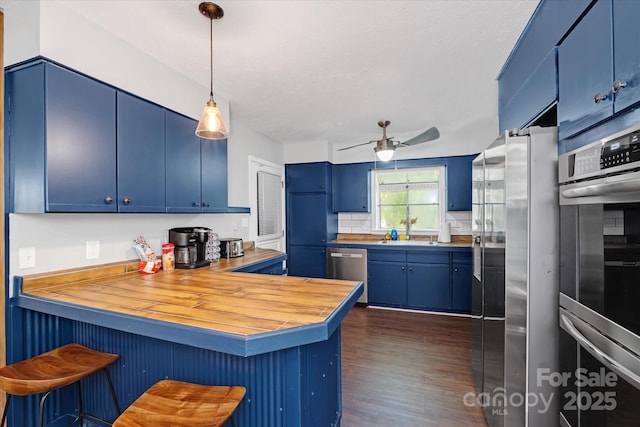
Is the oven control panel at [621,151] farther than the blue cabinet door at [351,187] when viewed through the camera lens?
No

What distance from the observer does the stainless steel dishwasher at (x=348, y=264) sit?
13.9 feet

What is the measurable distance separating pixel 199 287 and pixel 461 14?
6.99 ft

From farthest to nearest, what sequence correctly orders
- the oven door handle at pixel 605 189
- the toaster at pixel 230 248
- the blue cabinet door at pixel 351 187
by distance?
the blue cabinet door at pixel 351 187 → the toaster at pixel 230 248 → the oven door handle at pixel 605 189

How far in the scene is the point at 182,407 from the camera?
42.6 inches

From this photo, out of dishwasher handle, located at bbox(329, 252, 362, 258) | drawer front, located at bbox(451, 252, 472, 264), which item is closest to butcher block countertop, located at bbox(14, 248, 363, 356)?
dishwasher handle, located at bbox(329, 252, 362, 258)

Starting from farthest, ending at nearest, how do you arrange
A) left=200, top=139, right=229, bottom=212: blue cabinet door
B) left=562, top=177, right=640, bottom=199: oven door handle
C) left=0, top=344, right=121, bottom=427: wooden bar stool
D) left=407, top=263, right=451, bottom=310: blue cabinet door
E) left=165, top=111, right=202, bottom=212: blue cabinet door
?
left=407, top=263, right=451, bottom=310: blue cabinet door, left=200, top=139, right=229, bottom=212: blue cabinet door, left=165, top=111, right=202, bottom=212: blue cabinet door, left=0, top=344, right=121, bottom=427: wooden bar stool, left=562, top=177, right=640, bottom=199: oven door handle

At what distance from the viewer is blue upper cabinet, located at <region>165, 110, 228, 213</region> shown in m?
2.23

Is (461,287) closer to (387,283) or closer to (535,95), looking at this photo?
(387,283)

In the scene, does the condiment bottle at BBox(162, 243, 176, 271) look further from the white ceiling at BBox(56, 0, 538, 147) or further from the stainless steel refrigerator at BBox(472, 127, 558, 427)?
the stainless steel refrigerator at BBox(472, 127, 558, 427)

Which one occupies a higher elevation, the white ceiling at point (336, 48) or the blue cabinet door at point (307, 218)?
the white ceiling at point (336, 48)

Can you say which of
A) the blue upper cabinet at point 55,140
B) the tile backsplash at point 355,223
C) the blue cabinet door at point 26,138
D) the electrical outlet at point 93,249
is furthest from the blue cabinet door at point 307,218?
the blue cabinet door at point 26,138

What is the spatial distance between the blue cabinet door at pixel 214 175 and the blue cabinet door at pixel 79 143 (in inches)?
30.8

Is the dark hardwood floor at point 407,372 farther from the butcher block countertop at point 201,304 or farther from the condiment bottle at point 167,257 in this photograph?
the condiment bottle at point 167,257

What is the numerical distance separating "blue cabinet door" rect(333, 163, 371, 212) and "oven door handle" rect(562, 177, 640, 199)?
3440mm
